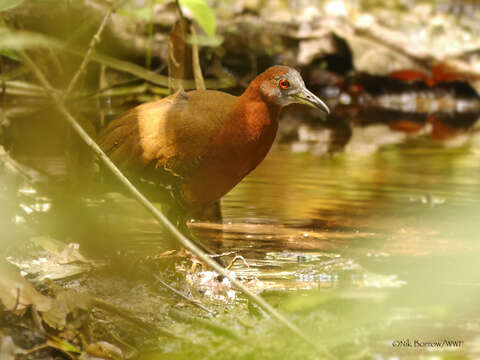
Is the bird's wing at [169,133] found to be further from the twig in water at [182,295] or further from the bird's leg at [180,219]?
the twig in water at [182,295]

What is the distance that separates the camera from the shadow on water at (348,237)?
7.61 ft

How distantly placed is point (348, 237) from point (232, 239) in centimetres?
51

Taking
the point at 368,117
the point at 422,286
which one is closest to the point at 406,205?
the point at 422,286

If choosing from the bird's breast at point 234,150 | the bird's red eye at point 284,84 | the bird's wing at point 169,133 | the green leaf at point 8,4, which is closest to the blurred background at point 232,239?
the green leaf at point 8,4

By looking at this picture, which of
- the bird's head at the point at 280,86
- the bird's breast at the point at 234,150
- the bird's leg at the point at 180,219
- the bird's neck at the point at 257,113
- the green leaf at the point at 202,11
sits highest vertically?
the green leaf at the point at 202,11

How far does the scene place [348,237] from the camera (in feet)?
11.0

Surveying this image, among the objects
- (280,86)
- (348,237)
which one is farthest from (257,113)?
(348,237)

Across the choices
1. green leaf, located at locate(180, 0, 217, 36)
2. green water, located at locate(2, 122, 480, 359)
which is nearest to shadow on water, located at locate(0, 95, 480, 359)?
green water, located at locate(2, 122, 480, 359)

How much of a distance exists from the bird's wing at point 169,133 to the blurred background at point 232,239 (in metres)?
0.22

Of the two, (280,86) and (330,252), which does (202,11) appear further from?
(330,252)

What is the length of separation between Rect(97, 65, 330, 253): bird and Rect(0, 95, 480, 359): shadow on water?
0.97 feet

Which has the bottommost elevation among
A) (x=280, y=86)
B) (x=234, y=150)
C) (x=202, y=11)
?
(x=234, y=150)

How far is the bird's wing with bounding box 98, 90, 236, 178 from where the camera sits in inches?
116

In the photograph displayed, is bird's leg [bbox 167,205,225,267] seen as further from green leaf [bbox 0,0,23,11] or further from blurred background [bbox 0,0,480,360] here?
green leaf [bbox 0,0,23,11]
